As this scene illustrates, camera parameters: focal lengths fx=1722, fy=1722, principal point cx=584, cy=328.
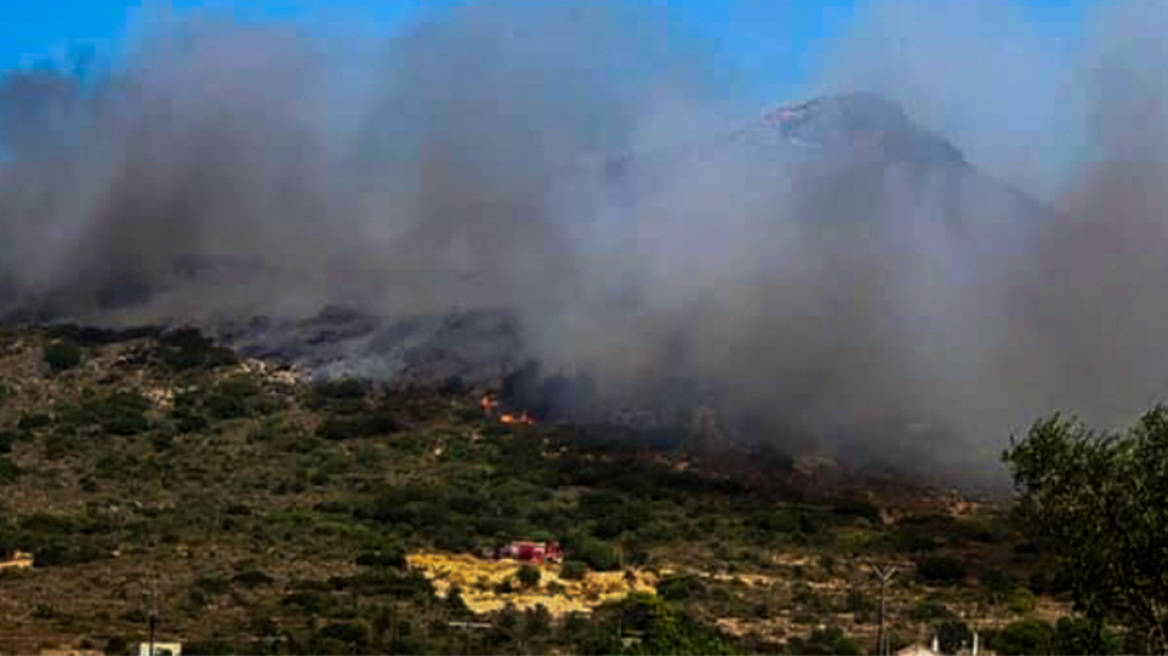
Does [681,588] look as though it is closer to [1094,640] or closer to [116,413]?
[1094,640]

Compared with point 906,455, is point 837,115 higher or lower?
higher

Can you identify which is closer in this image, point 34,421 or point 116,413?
point 34,421

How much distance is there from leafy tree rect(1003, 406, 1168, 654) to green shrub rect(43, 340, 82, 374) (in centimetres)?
10191

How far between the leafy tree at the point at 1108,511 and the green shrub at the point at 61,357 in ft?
334

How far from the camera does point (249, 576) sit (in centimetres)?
7462

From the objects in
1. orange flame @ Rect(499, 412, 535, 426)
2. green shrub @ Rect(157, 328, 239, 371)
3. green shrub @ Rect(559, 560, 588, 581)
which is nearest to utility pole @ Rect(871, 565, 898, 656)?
green shrub @ Rect(559, 560, 588, 581)

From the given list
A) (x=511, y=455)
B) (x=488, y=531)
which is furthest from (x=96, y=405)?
(x=488, y=531)

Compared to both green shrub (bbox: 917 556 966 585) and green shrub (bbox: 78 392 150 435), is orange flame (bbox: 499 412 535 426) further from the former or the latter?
green shrub (bbox: 917 556 966 585)

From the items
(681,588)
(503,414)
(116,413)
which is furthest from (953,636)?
(116,413)

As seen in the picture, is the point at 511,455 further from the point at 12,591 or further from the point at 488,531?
the point at 12,591

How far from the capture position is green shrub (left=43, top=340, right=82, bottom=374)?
12669 cm

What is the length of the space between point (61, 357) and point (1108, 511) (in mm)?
105182

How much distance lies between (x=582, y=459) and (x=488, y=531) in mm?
20914

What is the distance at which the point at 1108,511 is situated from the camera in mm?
34812
